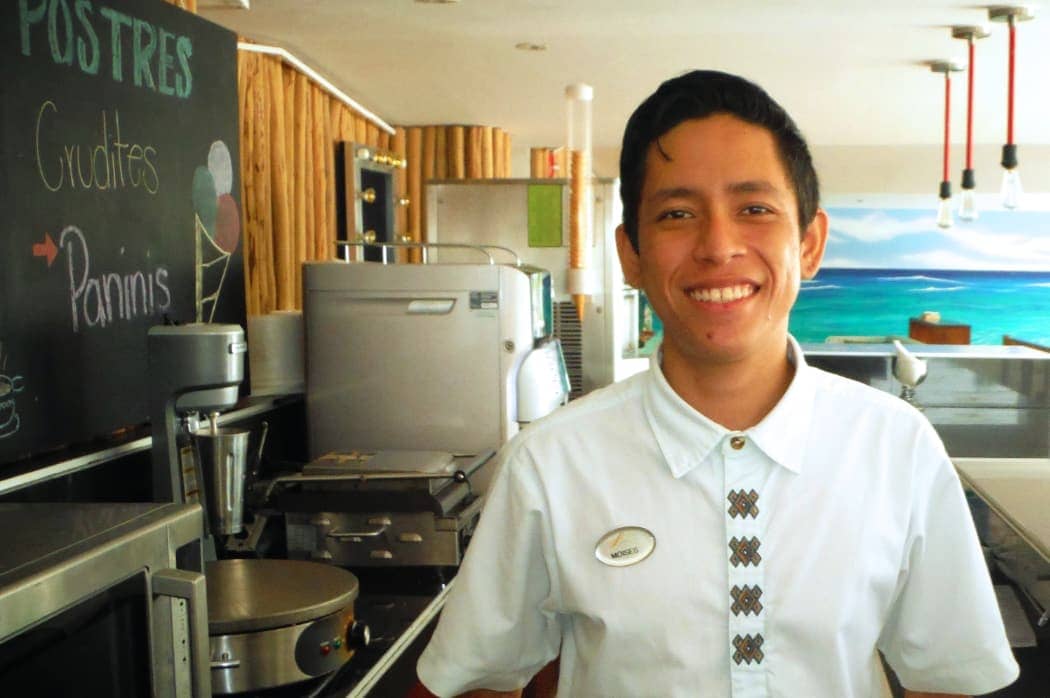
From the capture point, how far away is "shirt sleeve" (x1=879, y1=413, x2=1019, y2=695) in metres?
1.30

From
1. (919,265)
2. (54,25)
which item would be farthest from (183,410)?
(919,265)

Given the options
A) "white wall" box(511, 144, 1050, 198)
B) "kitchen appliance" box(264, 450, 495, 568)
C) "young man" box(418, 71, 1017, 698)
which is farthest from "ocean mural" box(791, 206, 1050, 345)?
"young man" box(418, 71, 1017, 698)

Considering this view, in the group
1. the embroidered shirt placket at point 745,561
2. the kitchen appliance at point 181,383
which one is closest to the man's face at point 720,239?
the embroidered shirt placket at point 745,561

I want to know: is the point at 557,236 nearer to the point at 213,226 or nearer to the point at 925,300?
the point at 213,226

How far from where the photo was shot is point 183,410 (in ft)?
6.79

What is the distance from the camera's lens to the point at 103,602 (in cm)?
126

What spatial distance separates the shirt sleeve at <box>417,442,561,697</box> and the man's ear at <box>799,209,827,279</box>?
0.44 meters

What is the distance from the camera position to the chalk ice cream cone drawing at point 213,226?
278 cm

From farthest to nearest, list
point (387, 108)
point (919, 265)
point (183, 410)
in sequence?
point (919, 265), point (387, 108), point (183, 410)

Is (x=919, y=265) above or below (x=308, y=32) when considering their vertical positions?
below

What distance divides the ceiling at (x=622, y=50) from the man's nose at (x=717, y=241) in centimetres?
315

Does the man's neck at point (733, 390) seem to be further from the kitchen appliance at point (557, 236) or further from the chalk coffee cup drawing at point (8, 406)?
the kitchen appliance at point (557, 236)

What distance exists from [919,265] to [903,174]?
1919mm

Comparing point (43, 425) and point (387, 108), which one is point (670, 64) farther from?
point (43, 425)
